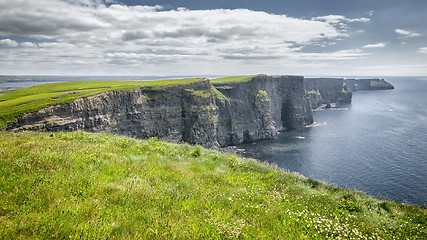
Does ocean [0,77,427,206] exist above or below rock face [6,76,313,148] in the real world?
below

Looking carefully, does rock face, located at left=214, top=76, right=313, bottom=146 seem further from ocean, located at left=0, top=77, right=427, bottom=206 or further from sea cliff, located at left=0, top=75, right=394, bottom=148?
ocean, located at left=0, top=77, right=427, bottom=206

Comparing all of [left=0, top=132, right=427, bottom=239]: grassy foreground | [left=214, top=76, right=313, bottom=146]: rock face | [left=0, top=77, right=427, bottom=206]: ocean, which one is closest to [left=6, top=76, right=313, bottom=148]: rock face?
[left=214, top=76, right=313, bottom=146]: rock face

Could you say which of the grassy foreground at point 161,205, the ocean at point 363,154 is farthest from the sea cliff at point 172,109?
the grassy foreground at point 161,205

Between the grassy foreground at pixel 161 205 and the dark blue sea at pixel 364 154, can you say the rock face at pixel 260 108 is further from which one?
the grassy foreground at pixel 161 205

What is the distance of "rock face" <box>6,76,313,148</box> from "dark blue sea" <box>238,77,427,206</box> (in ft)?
45.5

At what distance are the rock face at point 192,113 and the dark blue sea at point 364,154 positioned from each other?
1387 cm

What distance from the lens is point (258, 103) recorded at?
132m

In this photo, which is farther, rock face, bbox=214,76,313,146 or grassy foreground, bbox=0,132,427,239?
rock face, bbox=214,76,313,146

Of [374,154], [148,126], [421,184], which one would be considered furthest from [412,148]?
[148,126]

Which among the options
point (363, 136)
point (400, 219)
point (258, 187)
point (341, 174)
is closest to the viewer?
point (400, 219)

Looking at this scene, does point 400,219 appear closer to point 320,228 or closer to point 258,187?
point 320,228

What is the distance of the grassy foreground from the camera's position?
199 inches

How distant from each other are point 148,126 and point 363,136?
347 feet

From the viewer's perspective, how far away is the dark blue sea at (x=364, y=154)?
5866cm
